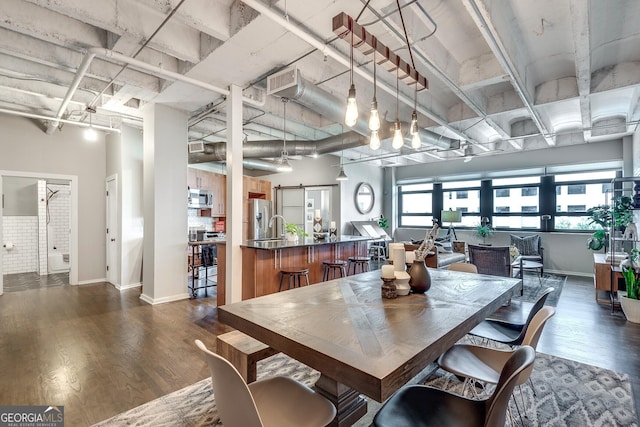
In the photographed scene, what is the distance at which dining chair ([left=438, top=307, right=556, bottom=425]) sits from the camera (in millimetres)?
1627

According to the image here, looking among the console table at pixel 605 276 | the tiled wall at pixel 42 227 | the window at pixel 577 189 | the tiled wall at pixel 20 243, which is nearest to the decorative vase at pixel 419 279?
the console table at pixel 605 276

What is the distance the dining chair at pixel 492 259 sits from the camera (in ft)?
15.3

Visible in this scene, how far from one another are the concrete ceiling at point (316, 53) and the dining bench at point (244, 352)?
215 centimetres

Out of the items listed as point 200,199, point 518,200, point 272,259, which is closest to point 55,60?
point 272,259

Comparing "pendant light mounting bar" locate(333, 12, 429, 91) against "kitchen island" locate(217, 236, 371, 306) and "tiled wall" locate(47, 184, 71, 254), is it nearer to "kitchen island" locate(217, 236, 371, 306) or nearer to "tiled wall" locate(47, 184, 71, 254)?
"kitchen island" locate(217, 236, 371, 306)

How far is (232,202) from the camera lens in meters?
3.90

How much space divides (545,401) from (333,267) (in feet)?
9.77

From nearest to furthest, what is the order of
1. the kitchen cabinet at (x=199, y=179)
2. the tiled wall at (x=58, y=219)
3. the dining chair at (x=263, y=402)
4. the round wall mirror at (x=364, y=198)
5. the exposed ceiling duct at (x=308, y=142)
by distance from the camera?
the dining chair at (x=263, y=402) → the exposed ceiling duct at (x=308, y=142) → the kitchen cabinet at (x=199, y=179) → the tiled wall at (x=58, y=219) → the round wall mirror at (x=364, y=198)

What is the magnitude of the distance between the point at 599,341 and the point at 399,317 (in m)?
3.13

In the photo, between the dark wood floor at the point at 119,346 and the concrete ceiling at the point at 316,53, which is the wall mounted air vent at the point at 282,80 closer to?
the concrete ceiling at the point at 316,53

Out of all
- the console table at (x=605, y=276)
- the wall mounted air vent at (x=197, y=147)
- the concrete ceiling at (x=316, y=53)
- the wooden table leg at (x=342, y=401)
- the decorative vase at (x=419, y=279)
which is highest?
the concrete ceiling at (x=316, y=53)

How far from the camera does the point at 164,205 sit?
4.72 metres

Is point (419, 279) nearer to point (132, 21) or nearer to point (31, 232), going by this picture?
point (132, 21)

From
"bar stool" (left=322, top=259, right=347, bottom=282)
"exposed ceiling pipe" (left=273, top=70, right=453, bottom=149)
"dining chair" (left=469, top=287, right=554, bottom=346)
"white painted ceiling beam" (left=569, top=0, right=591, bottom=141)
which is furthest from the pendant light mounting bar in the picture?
"bar stool" (left=322, top=259, right=347, bottom=282)
